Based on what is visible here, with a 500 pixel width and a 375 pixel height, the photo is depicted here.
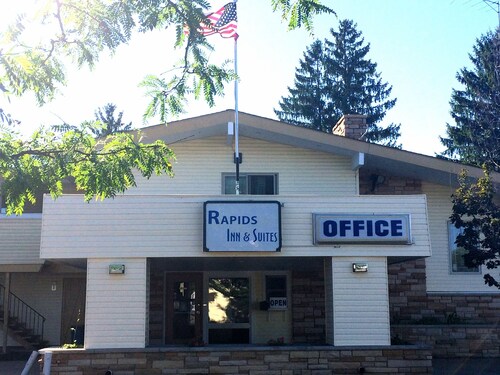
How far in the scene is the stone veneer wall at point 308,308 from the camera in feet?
53.6

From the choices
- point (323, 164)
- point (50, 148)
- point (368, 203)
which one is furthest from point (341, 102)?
point (50, 148)

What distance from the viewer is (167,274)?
16.7 m

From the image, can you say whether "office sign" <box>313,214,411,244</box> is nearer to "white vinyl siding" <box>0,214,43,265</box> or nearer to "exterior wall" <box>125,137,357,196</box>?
"exterior wall" <box>125,137,357,196</box>

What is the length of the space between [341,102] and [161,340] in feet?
111

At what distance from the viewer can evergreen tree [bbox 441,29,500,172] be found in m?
37.2

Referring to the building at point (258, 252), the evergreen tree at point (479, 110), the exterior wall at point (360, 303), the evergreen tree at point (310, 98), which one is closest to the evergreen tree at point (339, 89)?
the evergreen tree at point (310, 98)

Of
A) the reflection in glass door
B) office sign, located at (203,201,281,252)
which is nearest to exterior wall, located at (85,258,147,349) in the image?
office sign, located at (203,201,281,252)

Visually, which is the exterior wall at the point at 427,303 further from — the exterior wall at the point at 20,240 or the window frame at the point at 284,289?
the exterior wall at the point at 20,240

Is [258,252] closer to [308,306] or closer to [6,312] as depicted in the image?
[308,306]

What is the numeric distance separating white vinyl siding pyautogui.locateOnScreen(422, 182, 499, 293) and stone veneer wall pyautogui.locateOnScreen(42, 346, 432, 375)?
4.84 metres

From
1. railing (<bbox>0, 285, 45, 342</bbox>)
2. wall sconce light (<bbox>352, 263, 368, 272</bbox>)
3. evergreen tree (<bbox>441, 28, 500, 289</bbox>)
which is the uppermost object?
evergreen tree (<bbox>441, 28, 500, 289</bbox>)

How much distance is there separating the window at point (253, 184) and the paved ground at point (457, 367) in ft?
19.1

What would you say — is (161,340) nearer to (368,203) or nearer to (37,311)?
(37,311)

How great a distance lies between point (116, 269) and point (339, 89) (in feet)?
122
